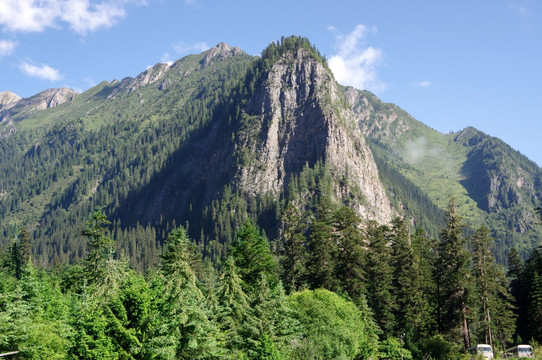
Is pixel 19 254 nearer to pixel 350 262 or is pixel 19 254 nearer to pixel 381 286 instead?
pixel 350 262

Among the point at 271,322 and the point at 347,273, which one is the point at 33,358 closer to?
the point at 271,322

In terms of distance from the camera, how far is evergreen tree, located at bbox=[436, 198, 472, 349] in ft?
205

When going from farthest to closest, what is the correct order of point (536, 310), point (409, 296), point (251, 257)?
1. point (409, 296)
2. point (536, 310)
3. point (251, 257)

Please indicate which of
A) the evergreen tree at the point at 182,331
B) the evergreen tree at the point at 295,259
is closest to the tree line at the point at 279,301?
the evergreen tree at the point at 182,331

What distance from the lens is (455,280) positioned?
205 ft

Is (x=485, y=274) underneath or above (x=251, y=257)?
underneath

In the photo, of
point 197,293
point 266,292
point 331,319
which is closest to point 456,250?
point 331,319

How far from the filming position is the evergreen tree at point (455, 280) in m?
62.3

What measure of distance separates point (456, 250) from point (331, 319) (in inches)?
847

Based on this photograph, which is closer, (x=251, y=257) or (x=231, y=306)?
(x=231, y=306)

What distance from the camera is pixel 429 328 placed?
240 ft

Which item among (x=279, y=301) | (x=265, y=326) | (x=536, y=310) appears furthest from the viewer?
(x=536, y=310)

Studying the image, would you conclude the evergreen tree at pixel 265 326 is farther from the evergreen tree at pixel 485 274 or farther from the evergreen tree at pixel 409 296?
the evergreen tree at pixel 485 274

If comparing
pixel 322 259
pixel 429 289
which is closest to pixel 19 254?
pixel 322 259
